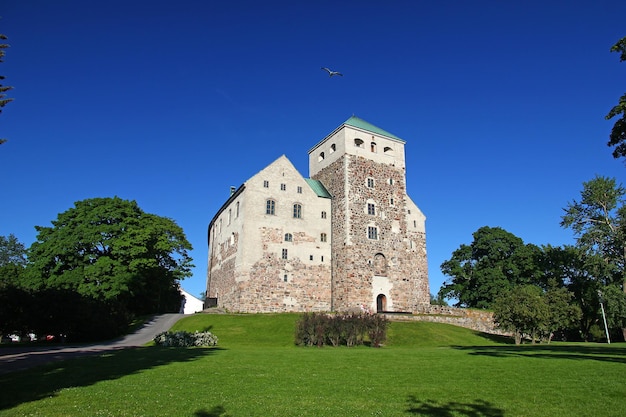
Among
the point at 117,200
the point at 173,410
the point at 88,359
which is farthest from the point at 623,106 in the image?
the point at 117,200

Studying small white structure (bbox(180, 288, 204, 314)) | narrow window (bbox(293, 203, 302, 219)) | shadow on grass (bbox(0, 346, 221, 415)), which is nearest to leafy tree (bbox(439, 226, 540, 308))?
narrow window (bbox(293, 203, 302, 219))

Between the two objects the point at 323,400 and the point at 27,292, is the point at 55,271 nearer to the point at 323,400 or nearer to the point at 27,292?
the point at 27,292

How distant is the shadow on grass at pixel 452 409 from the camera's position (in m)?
8.08

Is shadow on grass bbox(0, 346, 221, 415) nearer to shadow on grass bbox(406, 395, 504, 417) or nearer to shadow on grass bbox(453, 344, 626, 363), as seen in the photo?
shadow on grass bbox(406, 395, 504, 417)

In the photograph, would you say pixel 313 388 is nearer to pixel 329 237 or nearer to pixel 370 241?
pixel 370 241

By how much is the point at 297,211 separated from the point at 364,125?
13.1 meters

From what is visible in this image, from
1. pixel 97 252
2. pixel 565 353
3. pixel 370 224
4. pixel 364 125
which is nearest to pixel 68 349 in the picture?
pixel 97 252

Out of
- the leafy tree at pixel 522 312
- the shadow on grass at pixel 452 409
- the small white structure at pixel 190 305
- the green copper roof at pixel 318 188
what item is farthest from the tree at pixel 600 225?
the small white structure at pixel 190 305

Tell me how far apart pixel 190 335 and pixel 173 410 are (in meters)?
18.5

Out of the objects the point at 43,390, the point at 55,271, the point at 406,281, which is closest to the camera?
the point at 43,390

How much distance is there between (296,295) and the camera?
43.5 meters

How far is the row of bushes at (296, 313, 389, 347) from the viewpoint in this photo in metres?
27.8

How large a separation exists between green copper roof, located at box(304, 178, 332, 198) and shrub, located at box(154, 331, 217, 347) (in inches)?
953

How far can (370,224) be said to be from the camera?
46125 millimetres
